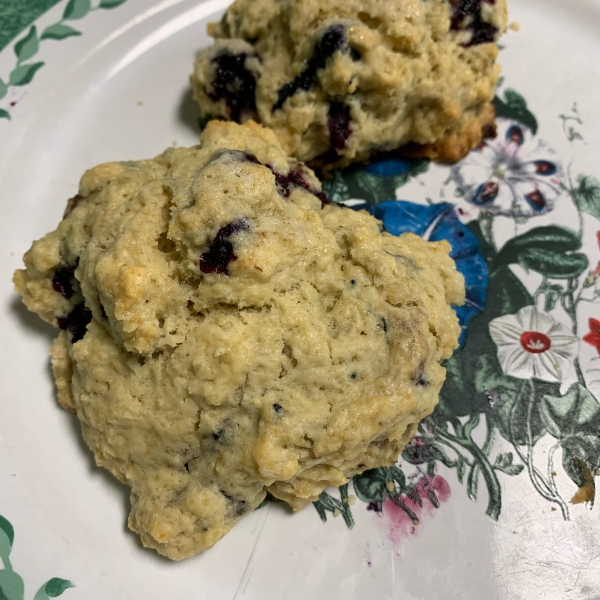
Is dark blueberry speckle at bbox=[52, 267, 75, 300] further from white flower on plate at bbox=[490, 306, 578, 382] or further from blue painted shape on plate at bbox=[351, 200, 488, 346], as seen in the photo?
white flower on plate at bbox=[490, 306, 578, 382]

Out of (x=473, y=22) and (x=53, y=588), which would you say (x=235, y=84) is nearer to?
(x=473, y=22)

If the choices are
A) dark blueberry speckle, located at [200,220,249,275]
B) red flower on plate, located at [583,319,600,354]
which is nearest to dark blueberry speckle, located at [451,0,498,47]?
red flower on plate, located at [583,319,600,354]

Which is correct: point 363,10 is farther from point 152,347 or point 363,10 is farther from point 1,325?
point 1,325

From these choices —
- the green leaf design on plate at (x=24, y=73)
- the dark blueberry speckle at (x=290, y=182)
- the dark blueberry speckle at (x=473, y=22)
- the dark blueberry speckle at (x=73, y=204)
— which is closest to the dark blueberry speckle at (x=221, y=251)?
the dark blueberry speckle at (x=290, y=182)

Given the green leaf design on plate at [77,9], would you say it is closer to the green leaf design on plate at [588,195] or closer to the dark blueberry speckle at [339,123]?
the dark blueberry speckle at [339,123]

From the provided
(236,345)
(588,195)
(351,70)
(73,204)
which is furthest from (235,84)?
(588,195)
